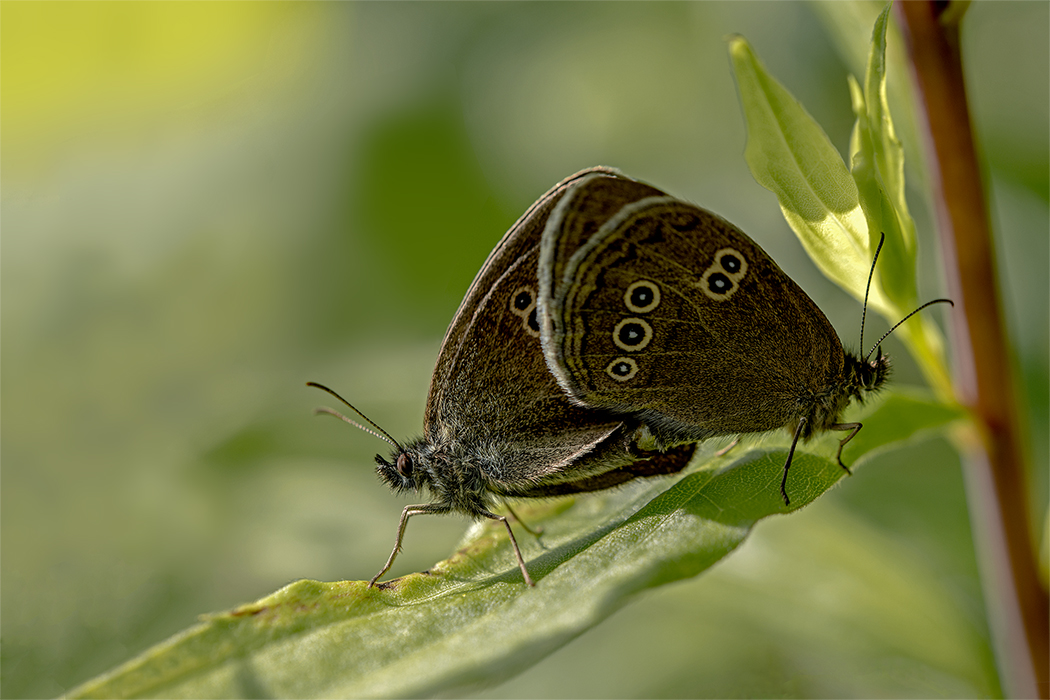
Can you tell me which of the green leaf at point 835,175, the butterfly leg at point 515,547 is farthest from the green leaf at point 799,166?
the butterfly leg at point 515,547

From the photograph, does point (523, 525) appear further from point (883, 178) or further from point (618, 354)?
point (883, 178)

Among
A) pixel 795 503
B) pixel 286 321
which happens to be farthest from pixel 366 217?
pixel 795 503

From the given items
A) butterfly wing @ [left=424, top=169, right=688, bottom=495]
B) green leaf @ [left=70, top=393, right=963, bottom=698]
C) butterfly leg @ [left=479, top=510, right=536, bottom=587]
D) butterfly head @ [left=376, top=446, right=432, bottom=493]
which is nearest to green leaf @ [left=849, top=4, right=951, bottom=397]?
green leaf @ [left=70, top=393, right=963, bottom=698]

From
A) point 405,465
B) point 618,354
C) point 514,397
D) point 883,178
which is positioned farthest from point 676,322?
point 405,465

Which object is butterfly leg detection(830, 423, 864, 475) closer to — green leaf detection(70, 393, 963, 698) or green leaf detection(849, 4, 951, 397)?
green leaf detection(70, 393, 963, 698)

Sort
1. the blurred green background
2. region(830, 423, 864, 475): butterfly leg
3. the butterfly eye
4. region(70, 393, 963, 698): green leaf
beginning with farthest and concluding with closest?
the blurred green background
the butterfly eye
region(830, 423, 864, 475): butterfly leg
region(70, 393, 963, 698): green leaf

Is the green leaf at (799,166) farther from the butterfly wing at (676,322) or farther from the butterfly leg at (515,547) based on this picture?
the butterfly leg at (515,547)
